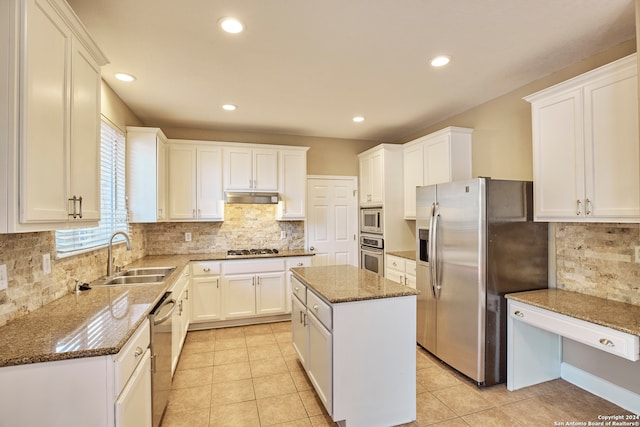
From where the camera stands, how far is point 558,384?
101 inches

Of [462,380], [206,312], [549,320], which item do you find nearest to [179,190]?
[206,312]

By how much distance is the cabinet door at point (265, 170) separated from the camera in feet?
13.6

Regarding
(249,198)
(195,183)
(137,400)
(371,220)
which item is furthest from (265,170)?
(137,400)

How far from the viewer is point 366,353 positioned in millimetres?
2008

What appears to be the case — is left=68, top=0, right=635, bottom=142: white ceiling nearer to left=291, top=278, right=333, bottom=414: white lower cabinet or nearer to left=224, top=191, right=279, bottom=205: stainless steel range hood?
left=224, top=191, right=279, bottom=205: stainless steel range hood

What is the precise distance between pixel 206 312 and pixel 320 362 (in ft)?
6.97

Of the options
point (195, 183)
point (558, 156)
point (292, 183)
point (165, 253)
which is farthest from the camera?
point (292, 183)

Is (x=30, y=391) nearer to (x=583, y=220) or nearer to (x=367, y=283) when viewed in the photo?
(x=367, y=283)

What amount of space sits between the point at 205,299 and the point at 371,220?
2.48 metres

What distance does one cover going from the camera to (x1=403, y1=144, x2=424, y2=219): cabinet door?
12.8 feet

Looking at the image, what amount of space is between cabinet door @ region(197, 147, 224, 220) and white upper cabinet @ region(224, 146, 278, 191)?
0.10m

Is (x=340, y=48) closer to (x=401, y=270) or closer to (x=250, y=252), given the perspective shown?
(x=401, y=270)

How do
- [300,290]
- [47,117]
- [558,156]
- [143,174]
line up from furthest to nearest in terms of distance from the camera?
[143,174]
[300,290]
[558,156]
[47,117]

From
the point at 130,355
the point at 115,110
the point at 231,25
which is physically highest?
the point at 231,25
